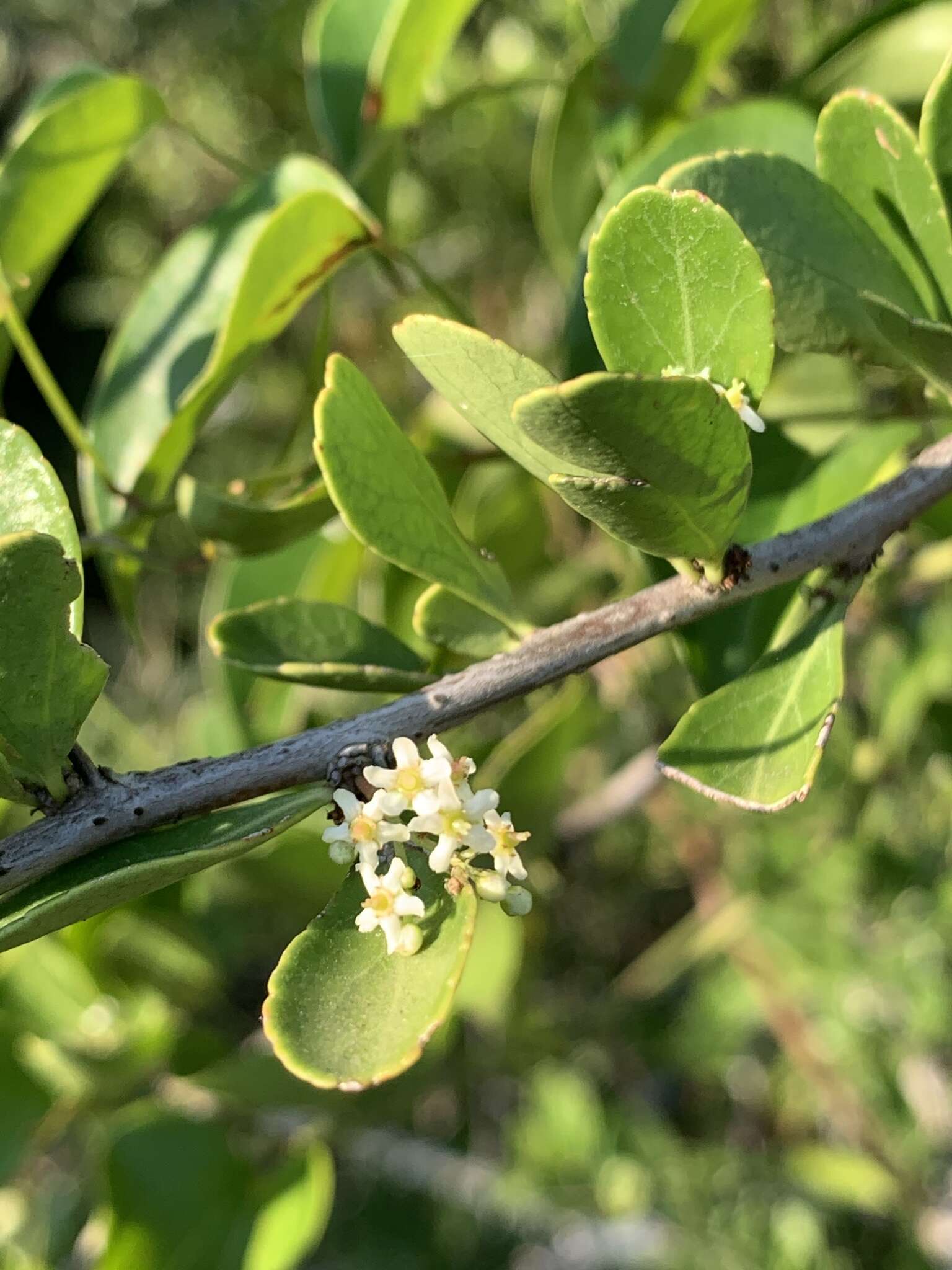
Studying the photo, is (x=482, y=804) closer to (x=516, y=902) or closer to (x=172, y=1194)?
(x=516, y=902)

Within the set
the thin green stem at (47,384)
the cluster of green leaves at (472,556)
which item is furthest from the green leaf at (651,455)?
the thin green stem at (47,384)

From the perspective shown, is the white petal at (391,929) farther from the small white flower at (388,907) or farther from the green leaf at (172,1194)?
the green leaf at (172,1194)

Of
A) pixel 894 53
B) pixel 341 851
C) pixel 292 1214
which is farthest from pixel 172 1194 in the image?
pixel 894 53

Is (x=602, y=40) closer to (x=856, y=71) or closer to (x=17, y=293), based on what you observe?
(x=856, y=71)

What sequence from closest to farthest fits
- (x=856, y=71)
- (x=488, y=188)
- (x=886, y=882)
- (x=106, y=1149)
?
(x=856, y=71) < (x=106, y=1149) < (x=886, y=882) < (x=488, y=188)

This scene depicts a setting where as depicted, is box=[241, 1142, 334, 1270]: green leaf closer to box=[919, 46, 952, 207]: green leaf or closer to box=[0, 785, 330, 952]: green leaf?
box=[0, 785, 330, 952]: green leaf

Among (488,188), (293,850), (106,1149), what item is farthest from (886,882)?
(488,188)
